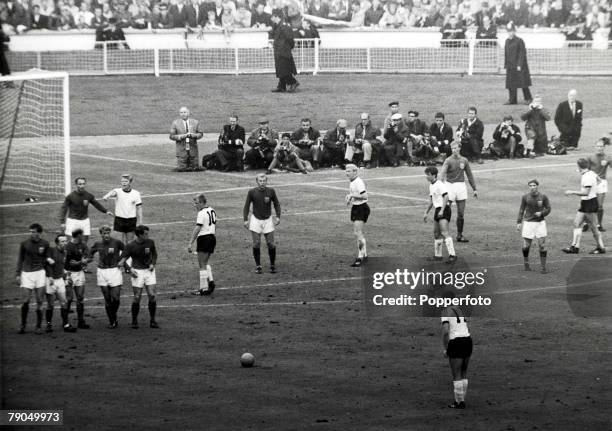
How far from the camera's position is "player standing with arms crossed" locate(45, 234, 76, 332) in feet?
77.0

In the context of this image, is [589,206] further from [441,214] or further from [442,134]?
[442,134]

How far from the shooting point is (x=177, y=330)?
77.7 ft

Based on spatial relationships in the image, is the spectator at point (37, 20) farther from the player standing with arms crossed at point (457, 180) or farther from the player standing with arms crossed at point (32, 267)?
the player standing with arms crossed at point (32, 267)

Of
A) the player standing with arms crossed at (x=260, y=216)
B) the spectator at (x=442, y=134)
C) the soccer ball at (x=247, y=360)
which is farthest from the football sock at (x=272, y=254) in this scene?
the spectator at (x=442, y=134)

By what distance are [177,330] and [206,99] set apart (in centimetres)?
3049

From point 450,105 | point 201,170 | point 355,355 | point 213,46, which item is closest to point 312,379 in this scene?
point 355,355

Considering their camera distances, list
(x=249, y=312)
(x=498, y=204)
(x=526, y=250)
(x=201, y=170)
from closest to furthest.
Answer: (x=249, y=312)
(x=526, y=250)
(x=498, y=204)
(x=201, y=170)

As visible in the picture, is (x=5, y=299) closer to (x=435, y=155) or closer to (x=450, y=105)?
(x=435, y=155)

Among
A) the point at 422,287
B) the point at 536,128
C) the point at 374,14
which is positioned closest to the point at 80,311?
the point at 422,287

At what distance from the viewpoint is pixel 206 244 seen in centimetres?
2617

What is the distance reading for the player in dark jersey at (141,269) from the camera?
23719 mm

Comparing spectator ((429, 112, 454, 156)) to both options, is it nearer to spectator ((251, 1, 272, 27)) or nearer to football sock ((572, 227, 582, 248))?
football sock ((572, 227, 582, 248))

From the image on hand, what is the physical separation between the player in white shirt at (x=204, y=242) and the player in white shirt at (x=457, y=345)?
7.72m

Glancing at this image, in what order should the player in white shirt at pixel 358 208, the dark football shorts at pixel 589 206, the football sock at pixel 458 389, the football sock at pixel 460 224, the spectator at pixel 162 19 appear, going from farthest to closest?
the spectator at pixel 162 19, the football sock at pixel 460 224, the dark football shorts at pixel 589 206, the player in white shirt at pixel 358 208, the football sock at pixel 458 389
